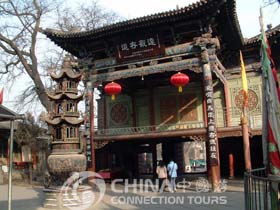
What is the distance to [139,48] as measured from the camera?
14.2m

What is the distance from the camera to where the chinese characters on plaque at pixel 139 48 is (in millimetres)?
13922

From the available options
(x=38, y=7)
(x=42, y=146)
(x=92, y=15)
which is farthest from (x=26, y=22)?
(x=42, y=146)

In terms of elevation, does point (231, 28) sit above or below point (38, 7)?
below

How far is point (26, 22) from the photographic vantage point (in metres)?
23.2

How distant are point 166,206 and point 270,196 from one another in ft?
17.5

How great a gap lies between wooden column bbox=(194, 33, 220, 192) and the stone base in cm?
509

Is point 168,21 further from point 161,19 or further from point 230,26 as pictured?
point 230,26

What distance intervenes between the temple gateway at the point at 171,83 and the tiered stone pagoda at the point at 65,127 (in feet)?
14.0

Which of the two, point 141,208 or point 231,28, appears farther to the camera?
point 231,28

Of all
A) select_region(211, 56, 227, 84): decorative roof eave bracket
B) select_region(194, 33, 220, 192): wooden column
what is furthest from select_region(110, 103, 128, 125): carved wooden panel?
select_region(194, 33, 220, 192): wooden column

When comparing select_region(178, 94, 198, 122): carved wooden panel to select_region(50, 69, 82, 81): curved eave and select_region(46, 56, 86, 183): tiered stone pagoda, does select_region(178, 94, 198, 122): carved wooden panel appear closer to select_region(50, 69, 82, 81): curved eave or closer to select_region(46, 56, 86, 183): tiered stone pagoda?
select_region(46, 56, 86, 183): tiered stone pagoda

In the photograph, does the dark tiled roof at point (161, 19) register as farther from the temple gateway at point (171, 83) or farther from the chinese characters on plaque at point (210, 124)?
the chinese characters on plaque at point (210, 124)

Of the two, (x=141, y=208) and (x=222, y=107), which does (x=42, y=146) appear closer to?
(x=222, y=107)

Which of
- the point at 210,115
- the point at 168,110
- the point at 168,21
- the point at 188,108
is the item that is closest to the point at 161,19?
the point at 168,21
